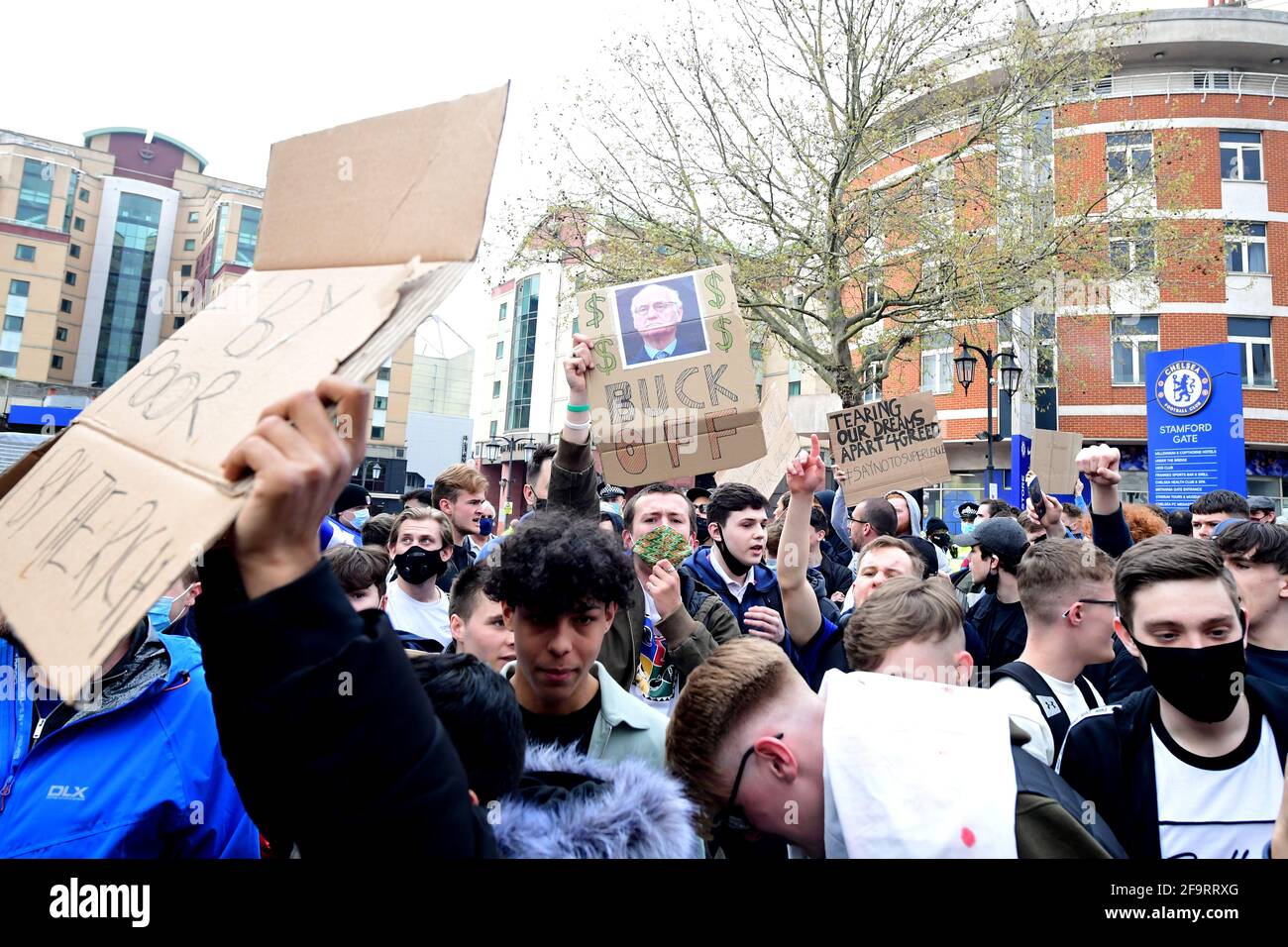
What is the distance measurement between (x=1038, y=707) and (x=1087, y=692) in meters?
0.63

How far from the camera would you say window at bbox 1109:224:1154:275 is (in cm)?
1391

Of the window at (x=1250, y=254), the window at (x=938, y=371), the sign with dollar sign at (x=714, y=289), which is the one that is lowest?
the sign with dollar sign at (x=714, y=289)

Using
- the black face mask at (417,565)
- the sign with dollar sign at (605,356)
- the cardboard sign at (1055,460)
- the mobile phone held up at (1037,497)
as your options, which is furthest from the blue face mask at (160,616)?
the cardboard sign at (1055,460)

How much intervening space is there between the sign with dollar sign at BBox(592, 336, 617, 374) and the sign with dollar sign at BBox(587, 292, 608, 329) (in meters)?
0.11

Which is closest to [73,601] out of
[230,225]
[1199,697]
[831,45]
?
[1199,697]

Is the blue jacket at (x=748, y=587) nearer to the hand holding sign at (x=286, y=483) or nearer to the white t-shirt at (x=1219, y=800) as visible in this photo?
the white t-shirt at (x=1219, y=800)

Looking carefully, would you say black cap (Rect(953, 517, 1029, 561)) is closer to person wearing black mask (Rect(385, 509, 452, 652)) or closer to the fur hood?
person wearing black mask (Rect(385, 509, 452, 652))

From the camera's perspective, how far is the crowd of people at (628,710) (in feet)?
3.01

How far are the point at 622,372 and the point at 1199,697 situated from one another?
8.11 ft

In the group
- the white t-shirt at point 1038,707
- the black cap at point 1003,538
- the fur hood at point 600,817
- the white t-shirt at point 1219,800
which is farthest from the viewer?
the black cap at point 1003,538

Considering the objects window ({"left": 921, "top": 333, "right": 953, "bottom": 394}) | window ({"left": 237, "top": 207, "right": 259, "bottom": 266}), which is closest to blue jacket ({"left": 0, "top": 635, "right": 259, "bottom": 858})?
window ({"left": 921, "top": 333, "right": 953, "bottom": 394})

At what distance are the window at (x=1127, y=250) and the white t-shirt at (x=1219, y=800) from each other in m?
13.8

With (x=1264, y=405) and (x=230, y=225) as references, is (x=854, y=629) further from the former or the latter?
(x=230, y=225)

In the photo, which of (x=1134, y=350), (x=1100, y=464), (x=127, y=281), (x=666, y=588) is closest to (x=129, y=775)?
(x=666, y=588)
